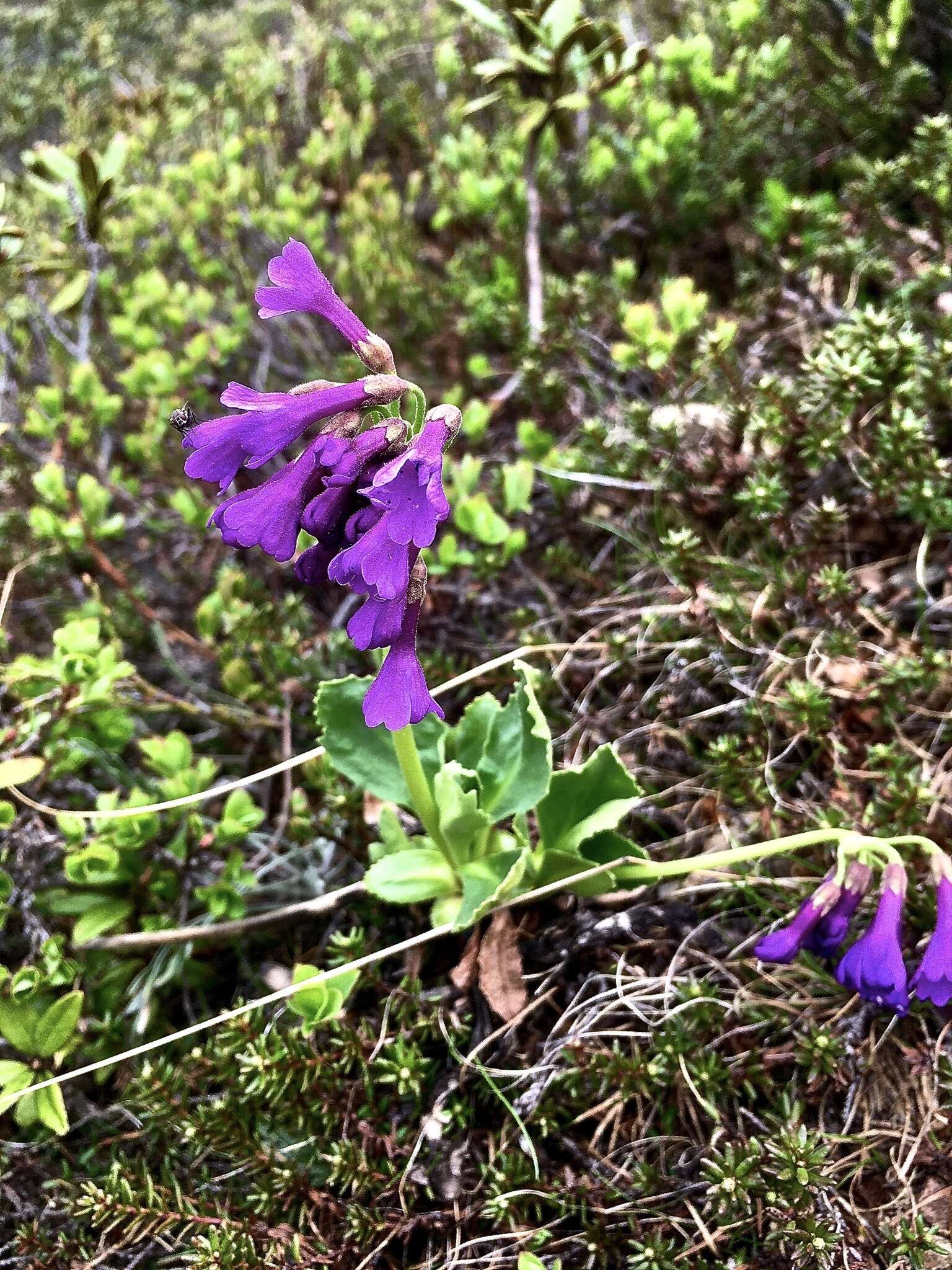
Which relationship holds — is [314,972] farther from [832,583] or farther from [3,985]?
[832,583]

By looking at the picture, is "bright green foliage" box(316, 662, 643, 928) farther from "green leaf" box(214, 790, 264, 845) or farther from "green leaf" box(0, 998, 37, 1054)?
"green leaf" box(0, 998, 37, 1054)

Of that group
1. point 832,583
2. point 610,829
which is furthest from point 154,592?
point 832,583

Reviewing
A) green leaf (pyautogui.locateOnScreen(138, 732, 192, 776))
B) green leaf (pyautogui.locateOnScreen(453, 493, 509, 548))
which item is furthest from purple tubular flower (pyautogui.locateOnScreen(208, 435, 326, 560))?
green leaf (pyautogui.locateOnScreen(453, 493, 509, 548))

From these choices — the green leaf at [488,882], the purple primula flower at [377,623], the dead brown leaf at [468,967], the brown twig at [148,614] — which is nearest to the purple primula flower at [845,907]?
the green leaf at [488,882]

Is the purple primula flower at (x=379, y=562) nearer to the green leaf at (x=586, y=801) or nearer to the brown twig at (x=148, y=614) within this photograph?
the green leaf at (x=586, y=801)

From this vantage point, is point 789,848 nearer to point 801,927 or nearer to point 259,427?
point 801,927

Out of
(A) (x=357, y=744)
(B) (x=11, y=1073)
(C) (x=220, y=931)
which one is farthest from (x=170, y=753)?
(B) (x=11, y=1073)

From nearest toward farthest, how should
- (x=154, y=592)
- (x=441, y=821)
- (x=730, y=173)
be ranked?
(x=441, y=821) → (x=154, y=592) → (x=730, y=173)
